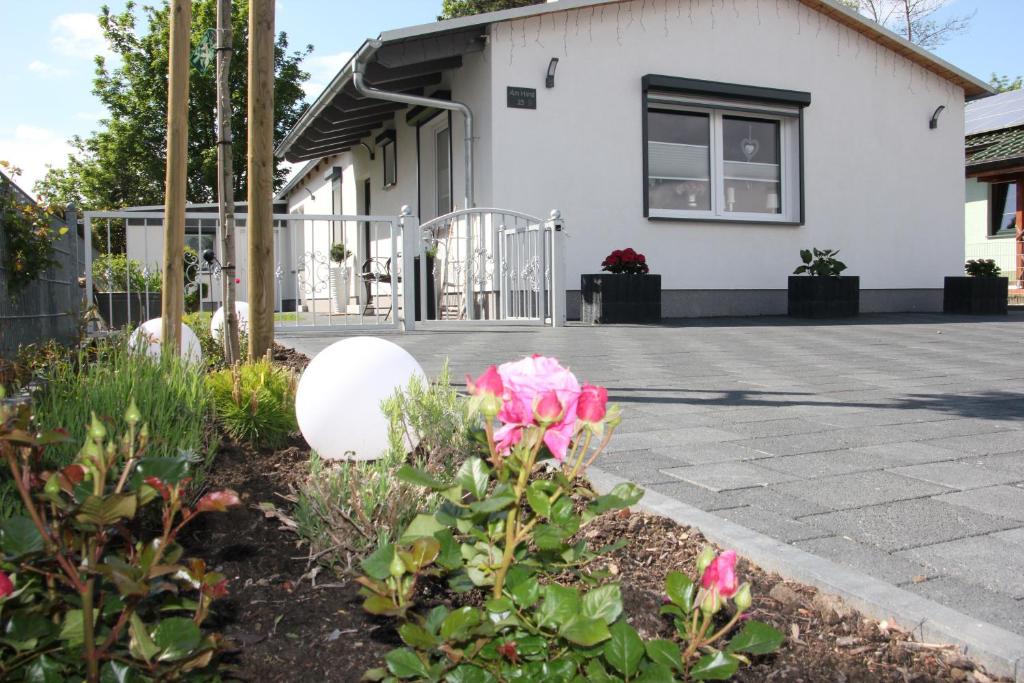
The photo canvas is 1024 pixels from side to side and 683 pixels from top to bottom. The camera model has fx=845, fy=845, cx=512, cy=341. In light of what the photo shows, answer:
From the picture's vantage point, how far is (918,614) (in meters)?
1.70

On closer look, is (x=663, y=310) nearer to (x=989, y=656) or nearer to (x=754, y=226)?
(x=754, y=226)

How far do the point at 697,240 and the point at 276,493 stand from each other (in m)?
9.83

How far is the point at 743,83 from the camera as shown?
11.8 metres

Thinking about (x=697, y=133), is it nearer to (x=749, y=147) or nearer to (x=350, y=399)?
(x=749, y=147)

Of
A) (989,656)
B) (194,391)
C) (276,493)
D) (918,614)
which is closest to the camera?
(989,656)

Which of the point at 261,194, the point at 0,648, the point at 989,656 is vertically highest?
the point at 261,194

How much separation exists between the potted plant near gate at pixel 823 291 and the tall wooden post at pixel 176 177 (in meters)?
8.98

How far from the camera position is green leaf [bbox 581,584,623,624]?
133cm

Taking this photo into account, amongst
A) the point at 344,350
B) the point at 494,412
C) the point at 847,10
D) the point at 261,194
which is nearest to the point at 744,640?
the point at 494,412

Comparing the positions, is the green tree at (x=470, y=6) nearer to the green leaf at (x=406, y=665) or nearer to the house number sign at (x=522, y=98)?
the house number sign at (x=522, y=98)

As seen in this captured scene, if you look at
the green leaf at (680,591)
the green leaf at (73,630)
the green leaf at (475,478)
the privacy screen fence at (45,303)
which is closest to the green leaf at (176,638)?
the green leaf at (73,630)

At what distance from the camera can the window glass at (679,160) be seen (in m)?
11.5

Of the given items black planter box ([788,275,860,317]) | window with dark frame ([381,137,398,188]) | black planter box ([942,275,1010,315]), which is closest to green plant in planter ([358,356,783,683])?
black planter box ([788,275,860,317])

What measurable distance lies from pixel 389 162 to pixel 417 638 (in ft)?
48.0
